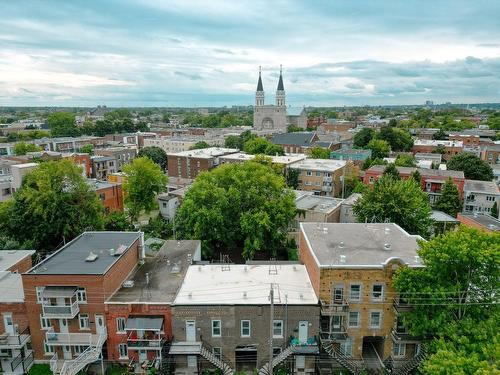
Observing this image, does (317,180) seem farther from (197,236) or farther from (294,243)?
(197,236)

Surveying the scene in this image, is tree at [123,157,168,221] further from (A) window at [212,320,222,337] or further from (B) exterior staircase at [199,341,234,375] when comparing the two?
(B) exterior staircase at [199,341,234,375]

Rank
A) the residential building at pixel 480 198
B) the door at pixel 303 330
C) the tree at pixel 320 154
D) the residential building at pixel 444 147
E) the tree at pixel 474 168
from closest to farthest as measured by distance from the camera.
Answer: the door at pixel 303 330 < the residential building at pixel 480 198 < the tree at pixel 474 168 < the tree at pixel 320 154 < the residential building at pixel 444 147

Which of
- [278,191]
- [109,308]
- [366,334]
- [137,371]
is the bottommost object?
[137,371]

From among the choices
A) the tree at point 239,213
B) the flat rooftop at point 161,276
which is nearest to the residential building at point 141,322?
the flat rooftop at point 161,276

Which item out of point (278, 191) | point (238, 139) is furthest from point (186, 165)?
point (278, 191)

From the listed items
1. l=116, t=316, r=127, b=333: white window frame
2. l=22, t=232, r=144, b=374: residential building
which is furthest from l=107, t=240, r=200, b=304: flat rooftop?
l=22, t=232, r=144, b=374: residential building

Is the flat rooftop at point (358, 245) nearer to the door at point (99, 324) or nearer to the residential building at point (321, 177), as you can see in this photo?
the door at point (99, 324)
